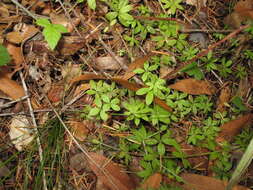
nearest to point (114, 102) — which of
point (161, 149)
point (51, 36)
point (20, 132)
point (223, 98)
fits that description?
point (161, 149)

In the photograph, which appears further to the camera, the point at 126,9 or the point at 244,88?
the point at 244,88

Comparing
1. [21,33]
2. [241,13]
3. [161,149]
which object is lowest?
[161,149]

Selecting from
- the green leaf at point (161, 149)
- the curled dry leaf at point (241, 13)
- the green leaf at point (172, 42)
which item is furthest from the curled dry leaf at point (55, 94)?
the curled dry leaf at point (241, 13)

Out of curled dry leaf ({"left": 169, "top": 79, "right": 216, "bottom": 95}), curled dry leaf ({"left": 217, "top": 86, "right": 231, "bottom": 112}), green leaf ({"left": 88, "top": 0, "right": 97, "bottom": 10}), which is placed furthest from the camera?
curled dry leaf ({"left": 217, "top": 86, "right": 231, "bottom": 112})

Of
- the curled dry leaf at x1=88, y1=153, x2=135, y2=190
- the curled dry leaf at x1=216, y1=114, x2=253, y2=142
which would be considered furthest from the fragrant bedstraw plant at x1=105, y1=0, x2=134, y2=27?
the curled dry leaf at x1=216, y1=114, x2=253, y2=142

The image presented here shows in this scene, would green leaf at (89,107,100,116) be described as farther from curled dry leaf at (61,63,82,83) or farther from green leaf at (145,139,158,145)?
green leaf at (145,139,158,145)

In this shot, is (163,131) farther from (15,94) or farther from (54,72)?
(15,94)

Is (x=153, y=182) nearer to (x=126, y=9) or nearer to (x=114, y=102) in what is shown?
(x=114, y=102)
